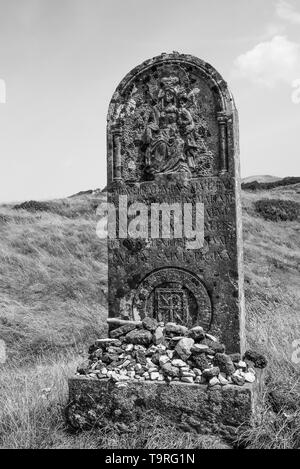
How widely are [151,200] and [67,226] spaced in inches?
448

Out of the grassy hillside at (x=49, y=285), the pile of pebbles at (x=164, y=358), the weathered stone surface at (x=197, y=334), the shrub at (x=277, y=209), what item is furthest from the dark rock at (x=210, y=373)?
the shrub at (x=277, y=209)

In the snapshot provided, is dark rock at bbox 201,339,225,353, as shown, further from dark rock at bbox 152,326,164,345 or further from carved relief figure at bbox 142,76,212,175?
carved relief figure at bbox 142,76,212,175

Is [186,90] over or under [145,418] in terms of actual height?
over

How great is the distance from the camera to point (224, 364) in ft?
13.5

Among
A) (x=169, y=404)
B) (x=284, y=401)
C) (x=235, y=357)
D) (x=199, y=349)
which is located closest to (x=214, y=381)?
(x=199, y=349)

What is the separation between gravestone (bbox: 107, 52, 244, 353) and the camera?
4770 millimetres

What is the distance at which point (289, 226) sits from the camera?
21.2m

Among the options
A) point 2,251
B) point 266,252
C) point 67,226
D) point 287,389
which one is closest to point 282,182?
point 266,252

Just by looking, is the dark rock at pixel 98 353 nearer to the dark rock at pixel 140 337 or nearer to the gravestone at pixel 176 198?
the dark rock at pixel 140 337

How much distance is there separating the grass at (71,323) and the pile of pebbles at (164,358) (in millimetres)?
407

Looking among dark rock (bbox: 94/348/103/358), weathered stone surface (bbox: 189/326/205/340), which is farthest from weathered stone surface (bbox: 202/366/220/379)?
dark rock (bbox: 94/348/103/358)

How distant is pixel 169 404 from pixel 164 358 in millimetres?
399

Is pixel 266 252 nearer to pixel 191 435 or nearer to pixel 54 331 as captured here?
pixel 54 331

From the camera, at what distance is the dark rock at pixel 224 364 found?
4.08 metres
